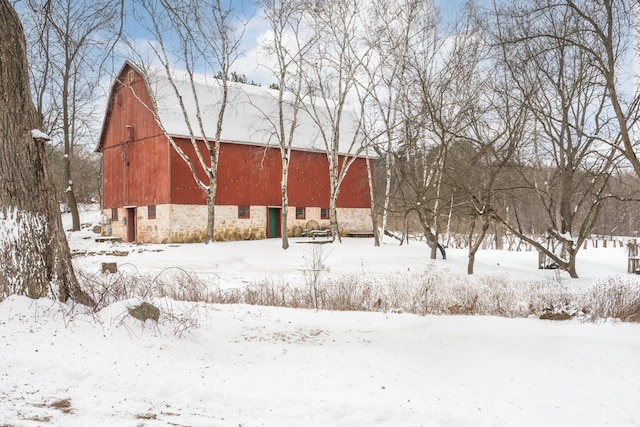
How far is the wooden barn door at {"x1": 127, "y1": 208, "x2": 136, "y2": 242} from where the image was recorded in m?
26.4

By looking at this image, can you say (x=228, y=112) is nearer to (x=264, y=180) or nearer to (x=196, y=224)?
(x=264, y=180)

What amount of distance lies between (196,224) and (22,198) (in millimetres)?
18931

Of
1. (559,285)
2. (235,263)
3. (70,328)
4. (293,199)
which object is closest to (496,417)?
(70,328)

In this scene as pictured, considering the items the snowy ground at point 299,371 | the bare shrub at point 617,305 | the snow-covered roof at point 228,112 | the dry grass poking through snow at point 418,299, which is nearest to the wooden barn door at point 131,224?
the snow-covered roof at point 228,112

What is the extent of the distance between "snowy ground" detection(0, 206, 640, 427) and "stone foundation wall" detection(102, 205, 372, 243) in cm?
1706

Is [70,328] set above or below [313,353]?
above

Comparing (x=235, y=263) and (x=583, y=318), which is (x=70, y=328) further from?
(x=235, y=263)

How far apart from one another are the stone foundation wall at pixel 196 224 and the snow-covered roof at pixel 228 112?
11.9 ft

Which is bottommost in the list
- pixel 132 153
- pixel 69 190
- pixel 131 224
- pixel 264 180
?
pixel 131 224

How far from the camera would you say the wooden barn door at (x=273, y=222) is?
88.0 ft

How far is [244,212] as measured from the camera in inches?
1016

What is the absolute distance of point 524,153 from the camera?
23.7 m

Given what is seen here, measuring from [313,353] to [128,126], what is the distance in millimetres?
23710

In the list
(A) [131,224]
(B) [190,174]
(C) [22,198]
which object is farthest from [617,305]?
(A) [131,224]
